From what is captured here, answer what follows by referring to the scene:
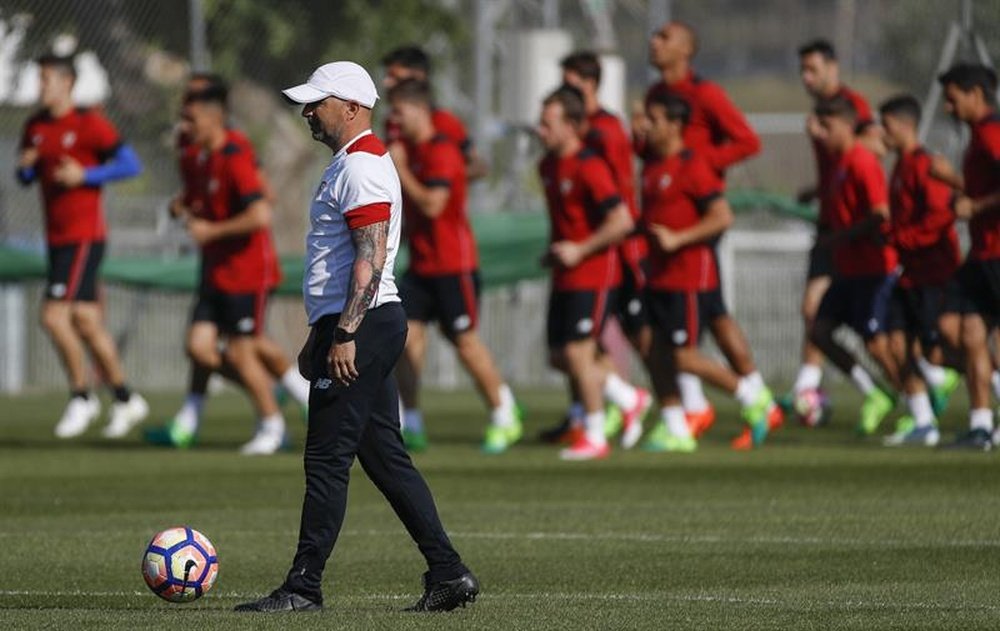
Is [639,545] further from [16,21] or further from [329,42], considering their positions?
[329,42]

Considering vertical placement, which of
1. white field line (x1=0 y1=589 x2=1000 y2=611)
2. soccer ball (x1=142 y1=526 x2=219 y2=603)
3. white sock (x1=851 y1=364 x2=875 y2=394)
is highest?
soccer ball (x1=142 y1=526 x2=219 y2=603)

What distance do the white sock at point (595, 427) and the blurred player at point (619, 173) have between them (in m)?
0.99

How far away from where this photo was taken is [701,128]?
1678cm

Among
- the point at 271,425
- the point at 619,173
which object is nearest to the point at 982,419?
the point at 619,173

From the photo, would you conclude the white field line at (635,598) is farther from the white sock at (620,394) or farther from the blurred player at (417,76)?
the white sock at (620,394)

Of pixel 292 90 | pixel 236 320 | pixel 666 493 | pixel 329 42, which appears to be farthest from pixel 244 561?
pixel 329 42

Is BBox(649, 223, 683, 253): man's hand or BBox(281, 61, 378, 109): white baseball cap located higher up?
BBox(281, 61, 378, 109): white baseball cap

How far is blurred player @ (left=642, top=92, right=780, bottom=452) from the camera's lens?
51.7ft

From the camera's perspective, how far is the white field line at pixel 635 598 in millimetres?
8164

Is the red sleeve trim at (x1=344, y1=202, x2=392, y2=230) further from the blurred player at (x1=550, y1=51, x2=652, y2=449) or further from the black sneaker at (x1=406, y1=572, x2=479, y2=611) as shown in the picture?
the blurred player at (x1=550, y1=51, x2=652, y2=449)

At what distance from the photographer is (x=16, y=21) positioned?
23266 mm

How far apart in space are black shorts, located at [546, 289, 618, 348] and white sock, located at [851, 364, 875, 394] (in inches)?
102

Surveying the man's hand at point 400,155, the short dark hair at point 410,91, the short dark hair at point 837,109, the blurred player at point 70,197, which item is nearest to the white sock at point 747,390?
the short dark hair at point 837,109

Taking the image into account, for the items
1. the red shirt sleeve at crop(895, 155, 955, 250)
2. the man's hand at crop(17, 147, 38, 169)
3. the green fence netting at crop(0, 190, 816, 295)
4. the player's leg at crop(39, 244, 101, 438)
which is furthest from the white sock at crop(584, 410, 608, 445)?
the green fence netting at crop(0, 190, 816, 295)
